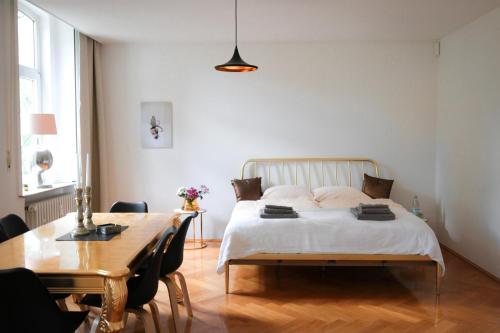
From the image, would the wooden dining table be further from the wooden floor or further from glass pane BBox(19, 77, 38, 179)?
glass pane BBox(19, 77, 38, 179)

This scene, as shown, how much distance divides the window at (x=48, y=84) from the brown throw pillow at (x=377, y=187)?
3.46 m

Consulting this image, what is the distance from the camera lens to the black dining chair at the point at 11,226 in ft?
9.76

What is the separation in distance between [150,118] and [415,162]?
3.39 metres

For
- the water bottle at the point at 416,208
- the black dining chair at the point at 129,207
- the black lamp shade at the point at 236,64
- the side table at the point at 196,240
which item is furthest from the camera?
the side table at the point at 196,240

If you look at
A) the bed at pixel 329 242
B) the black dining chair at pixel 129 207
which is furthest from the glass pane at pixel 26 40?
the bed at pixel 329 242

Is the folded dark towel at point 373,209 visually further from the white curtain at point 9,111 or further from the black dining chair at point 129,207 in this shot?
the white curtain at point 9,111

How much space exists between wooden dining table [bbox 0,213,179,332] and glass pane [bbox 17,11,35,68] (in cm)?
252

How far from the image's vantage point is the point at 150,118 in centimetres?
580

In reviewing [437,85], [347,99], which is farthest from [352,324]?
[437,85]

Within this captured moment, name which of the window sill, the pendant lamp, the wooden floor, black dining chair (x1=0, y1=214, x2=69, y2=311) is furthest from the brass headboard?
black dining chair (x1=0, y1=214, x2=69, y2=311)

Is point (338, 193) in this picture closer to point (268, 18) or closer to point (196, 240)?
point (196, 240)

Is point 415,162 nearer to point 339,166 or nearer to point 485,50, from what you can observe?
point 339,166

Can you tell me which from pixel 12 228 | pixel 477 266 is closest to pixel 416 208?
pixel 477 266

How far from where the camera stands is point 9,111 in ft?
12.7
